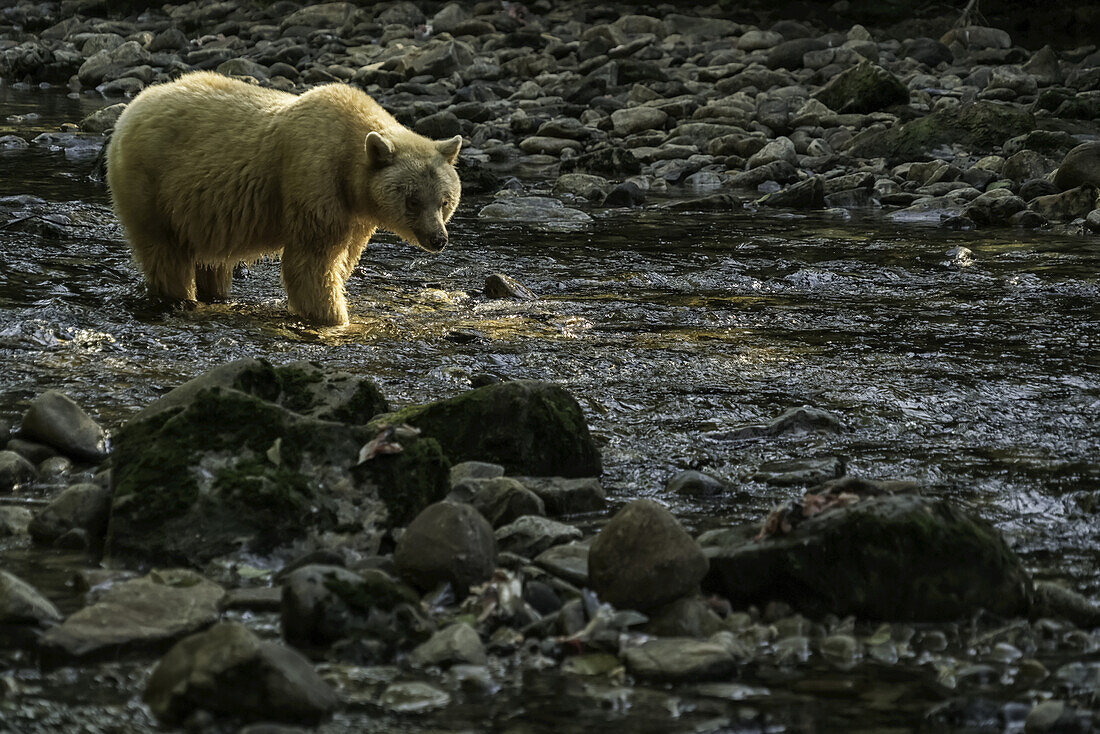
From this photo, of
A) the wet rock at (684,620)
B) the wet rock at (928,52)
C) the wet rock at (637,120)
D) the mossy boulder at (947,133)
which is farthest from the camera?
the wet rock at (928,52)

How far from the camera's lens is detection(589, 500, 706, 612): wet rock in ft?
11.3

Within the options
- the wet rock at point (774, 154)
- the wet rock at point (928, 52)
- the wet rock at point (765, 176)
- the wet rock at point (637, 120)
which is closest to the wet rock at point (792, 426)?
the wet rock at point (765, 176)

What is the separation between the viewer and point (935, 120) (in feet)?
50.4

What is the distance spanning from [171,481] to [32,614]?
0.77 metres

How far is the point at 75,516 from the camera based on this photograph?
4.02 m

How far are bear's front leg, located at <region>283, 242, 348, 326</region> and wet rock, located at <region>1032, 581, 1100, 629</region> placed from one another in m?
4.98

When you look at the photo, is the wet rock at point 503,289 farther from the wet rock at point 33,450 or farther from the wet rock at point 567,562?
the wet rock at point 567,562

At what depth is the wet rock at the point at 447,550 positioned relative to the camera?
3.55m

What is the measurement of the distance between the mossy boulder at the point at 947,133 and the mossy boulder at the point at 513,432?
11264 millimetres

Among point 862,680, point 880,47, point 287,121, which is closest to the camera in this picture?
point 862,680

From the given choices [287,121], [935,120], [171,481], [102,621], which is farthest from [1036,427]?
[935,120]

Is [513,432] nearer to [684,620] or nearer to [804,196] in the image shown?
[684,620]

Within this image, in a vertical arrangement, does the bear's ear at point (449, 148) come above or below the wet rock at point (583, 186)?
above

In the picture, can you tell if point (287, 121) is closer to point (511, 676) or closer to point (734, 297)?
point (734, 297)
